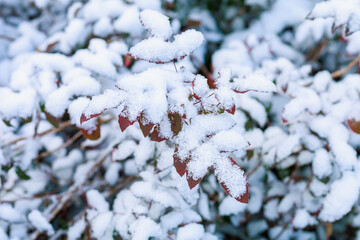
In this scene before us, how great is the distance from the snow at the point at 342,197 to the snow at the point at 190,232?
377 mm

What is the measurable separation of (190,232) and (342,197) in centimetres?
43

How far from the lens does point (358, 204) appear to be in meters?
1.18

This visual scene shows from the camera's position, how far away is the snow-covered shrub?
718mm

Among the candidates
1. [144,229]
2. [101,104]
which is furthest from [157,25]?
[144,229]

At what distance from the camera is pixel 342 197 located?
0.91 meters

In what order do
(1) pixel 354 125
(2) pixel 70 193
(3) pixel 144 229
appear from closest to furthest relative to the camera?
1. (3) pixel 144 229
2. (1) pixel 354 125
3. (2) pixel 70 193

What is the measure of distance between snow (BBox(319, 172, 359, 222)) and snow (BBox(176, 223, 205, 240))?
0.38 m

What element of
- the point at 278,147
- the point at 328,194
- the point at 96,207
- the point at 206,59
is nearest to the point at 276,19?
the point at 206,59

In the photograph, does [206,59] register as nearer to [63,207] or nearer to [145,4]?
[145,4]

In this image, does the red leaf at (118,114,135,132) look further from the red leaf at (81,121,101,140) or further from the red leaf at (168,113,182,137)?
the red leaf at (81,121,101,140)

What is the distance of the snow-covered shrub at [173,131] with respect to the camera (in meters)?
0.72

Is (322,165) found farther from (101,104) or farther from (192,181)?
(101,104)

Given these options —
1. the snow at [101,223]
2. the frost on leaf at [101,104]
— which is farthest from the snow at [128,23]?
the snow at [101,223]

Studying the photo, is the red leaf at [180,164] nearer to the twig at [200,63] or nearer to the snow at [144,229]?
the snow at [144,229]
